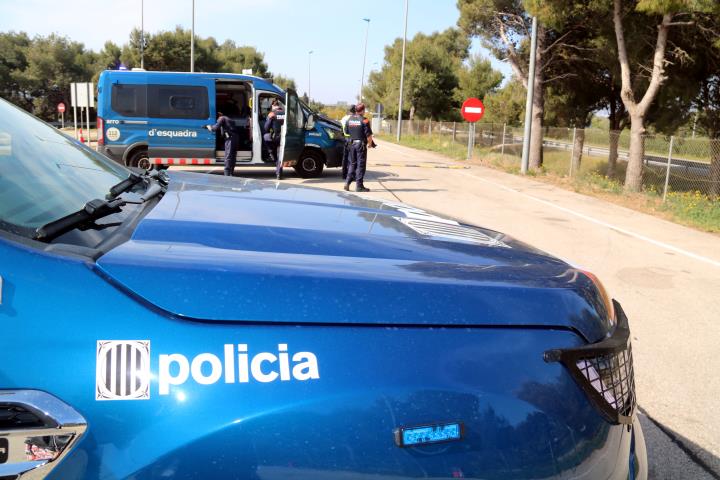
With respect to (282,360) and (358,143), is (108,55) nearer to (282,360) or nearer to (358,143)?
(358,143)

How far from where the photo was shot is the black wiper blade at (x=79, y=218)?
4.94 ft

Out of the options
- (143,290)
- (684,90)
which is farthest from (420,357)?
(684,90)

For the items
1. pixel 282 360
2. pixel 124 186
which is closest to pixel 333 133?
pixel 124 186

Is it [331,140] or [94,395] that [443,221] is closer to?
[94,395]

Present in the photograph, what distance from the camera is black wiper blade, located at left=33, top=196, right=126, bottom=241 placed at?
1505 millimetres

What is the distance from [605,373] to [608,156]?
28.6 meters

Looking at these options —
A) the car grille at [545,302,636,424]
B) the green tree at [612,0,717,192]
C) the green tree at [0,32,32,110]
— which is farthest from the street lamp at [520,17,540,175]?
the green tree at [0,32,32,110]

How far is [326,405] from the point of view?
50.9 inches

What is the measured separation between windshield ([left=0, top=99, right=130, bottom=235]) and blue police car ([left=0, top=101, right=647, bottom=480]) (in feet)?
0.05

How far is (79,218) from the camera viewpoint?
5.56ft

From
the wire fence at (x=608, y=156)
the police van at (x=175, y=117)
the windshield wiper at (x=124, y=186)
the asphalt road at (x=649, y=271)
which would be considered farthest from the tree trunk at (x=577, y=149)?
the windshield wiper at (x=124, y=186)

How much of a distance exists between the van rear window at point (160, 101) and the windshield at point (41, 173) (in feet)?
39.7

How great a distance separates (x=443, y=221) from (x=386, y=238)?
75 cm

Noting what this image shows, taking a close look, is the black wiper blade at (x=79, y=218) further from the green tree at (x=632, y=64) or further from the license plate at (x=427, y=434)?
the green tree at (x=632, y=64)
